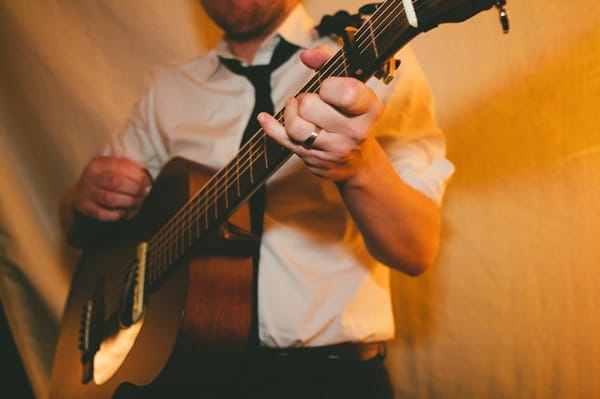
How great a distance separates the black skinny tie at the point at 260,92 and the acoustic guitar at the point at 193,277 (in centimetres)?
5

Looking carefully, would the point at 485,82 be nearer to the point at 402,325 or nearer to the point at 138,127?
the point at 402,325

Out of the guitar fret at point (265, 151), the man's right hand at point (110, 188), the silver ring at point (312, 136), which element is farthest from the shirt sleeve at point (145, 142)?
the silver ring at point (312, 136)

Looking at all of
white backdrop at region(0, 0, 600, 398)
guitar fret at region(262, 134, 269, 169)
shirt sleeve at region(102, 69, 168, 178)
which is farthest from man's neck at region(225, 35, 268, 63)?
guitar fret at region(262, 134, 269, 169)

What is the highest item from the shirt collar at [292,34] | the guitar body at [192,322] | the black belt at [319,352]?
the shirt collar at [292,34]

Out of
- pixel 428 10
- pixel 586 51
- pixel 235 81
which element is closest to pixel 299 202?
pixel 235 81

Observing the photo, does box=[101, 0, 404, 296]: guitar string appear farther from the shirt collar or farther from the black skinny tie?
the shirt collar

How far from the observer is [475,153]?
106cm

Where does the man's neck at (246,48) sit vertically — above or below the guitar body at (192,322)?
above

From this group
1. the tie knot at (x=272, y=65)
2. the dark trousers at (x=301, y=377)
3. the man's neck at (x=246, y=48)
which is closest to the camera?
the dark trousers at (x=301, y=377)

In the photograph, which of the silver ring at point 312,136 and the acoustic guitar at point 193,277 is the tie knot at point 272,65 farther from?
the silver ring at point 312,136

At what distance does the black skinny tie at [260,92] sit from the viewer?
788 millimetres

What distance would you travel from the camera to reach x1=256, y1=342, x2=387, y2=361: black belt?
0.73 metres

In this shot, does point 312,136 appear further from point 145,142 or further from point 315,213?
point 145,142

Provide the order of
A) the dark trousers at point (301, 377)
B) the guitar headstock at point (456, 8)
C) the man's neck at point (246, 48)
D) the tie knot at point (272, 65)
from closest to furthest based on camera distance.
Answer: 1. the guitar headstock at point (456, 8)
2. the dark trousers at point (301, 377)
3. the tie knot at point (272, 65)
4. the man's neck at point (246, 48)
